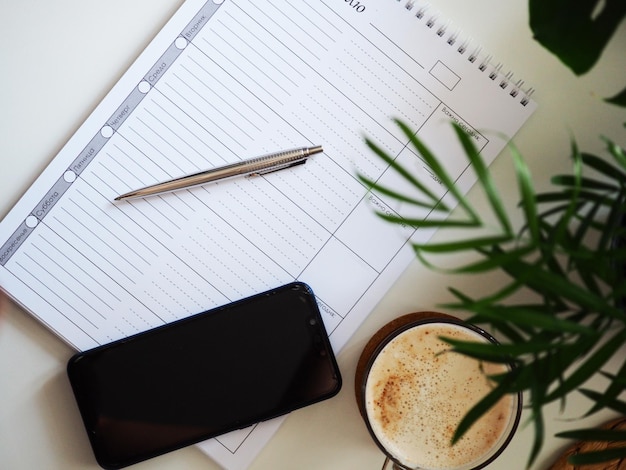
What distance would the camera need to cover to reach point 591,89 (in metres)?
0.66

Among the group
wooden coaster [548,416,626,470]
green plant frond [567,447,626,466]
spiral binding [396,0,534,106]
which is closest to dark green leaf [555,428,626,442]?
green plant frond [567,447,626,466]

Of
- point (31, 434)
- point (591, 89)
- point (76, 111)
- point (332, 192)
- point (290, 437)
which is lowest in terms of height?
point (31, 434)

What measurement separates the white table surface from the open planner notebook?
21mm

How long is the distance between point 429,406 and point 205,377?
239 millimetres

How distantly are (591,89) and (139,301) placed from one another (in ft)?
1.76

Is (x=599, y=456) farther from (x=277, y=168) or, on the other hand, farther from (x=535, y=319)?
(x=277, y=168)

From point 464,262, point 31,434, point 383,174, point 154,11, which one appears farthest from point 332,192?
point 31,434

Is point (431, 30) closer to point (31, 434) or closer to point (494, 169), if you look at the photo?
point (494, 169)

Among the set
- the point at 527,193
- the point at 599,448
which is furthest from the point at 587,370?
the point at 599,448

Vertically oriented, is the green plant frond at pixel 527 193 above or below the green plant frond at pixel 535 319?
above

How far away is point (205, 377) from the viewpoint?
0.67 meters

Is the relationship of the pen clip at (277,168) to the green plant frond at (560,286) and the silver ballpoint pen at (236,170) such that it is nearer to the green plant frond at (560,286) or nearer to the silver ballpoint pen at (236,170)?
the silver ballpoint pen at (236,170)

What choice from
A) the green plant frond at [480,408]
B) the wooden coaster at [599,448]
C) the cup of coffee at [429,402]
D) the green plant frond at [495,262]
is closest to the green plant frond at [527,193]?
the green plant frond at [495,262]

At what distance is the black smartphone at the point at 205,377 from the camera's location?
2.17 feet
